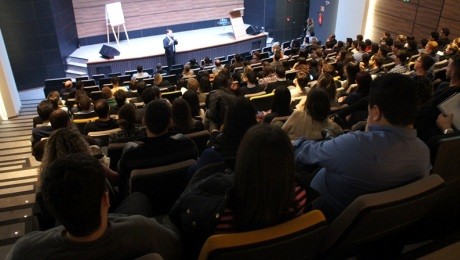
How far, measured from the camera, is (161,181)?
94.0 inches

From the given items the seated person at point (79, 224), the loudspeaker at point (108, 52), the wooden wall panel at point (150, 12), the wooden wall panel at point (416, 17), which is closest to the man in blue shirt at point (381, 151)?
the seated person at point (79, 224)

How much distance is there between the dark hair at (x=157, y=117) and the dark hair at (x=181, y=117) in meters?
0.80

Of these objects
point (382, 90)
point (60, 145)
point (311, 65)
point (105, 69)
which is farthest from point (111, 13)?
point (382, 90)

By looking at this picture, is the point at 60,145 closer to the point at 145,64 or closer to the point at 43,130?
the point at 43,130

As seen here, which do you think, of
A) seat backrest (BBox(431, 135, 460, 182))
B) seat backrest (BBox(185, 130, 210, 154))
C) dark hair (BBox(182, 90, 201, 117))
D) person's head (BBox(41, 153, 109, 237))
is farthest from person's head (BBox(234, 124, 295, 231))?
dark hair (BBox(182, 90, 201, 117))

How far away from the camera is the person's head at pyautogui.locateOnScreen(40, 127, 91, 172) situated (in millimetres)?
2297

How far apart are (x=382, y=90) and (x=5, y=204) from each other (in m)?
4.08

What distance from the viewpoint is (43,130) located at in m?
4.33

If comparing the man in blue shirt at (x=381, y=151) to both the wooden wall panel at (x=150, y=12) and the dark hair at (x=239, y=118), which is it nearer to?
the dark hair at (x=239, y=118)

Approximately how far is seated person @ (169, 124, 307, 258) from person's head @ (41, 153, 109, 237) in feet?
1.38

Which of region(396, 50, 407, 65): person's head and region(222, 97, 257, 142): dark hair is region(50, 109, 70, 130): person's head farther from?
region(396, 50, 407, 65): person's head

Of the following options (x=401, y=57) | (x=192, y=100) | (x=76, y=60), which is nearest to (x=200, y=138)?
(x=192, y=100)

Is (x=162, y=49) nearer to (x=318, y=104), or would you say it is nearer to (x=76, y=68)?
(x=76, y=68)

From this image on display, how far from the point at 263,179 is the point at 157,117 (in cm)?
161
